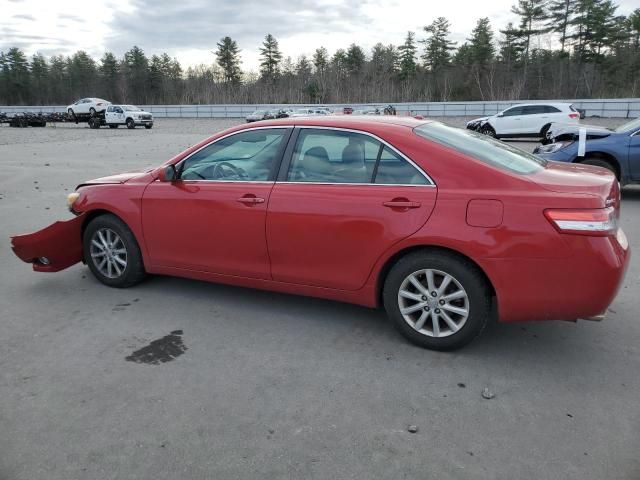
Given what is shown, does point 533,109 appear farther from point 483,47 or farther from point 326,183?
point 483,47

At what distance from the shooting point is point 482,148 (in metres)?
4.04

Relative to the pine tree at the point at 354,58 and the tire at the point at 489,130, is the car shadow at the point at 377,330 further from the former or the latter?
the pine tree at the point at 354,58

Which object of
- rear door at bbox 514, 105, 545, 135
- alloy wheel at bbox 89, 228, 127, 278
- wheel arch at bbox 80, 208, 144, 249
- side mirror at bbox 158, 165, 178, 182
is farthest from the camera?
rear door at bbox 514, 105, 545, 135

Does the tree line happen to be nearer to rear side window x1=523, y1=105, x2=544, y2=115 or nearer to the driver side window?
rear side window x1=523, y1=105, x2=544, y2=115

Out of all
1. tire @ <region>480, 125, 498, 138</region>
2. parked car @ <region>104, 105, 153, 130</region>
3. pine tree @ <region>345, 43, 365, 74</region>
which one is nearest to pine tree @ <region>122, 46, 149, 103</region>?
pine tree @ <region>345, 43, 365, 74</region>

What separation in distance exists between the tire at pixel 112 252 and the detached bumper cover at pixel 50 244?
0.45 ft

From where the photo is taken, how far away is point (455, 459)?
264cm

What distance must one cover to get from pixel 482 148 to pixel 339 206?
1186 millimetres

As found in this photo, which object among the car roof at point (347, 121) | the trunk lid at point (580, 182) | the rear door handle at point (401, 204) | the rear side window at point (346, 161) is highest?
the car roof at point (347, 121)

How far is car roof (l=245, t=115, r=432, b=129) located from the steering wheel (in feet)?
1.36

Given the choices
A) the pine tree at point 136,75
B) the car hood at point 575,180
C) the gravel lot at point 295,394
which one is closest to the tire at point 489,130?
the gravel lot at point 295,394

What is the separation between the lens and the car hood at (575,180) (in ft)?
11.1

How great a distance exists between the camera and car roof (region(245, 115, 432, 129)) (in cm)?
409

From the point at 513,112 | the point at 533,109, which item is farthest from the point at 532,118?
the point at 513,112
